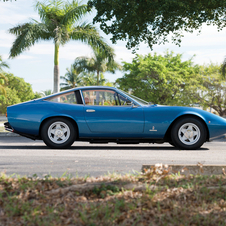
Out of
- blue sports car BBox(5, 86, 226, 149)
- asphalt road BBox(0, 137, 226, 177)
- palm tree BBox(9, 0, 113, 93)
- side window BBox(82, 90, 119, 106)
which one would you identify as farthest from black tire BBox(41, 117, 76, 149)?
palm tree BBox(9, 0, 113, 93)

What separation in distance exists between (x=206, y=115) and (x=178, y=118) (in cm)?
68

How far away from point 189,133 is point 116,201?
4.65 metres

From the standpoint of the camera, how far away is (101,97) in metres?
7.38

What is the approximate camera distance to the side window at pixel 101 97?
7336 millimetres

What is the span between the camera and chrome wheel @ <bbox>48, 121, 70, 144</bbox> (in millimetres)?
7168

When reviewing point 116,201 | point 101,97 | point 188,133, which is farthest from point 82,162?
point 188,133

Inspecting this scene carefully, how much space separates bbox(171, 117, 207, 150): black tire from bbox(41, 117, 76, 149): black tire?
2.42 metres

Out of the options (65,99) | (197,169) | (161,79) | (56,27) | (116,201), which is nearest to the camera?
(116,201)

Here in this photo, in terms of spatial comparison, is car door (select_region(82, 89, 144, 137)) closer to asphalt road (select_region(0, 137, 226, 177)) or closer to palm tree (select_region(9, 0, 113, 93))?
asphalt road (select_region(0, 137, 226, 177))

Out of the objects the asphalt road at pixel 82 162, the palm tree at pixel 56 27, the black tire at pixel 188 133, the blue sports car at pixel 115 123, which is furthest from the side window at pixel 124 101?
the palm tree at pixel 56 27

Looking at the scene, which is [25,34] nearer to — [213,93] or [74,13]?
[74,13]

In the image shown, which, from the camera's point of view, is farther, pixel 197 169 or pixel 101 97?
pixel 101 97

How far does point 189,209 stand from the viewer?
2799 millimetres

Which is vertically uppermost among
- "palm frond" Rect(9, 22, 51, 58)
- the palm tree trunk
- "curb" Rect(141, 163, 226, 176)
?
"palm frond" Rect(9, 22, 51, 58)
